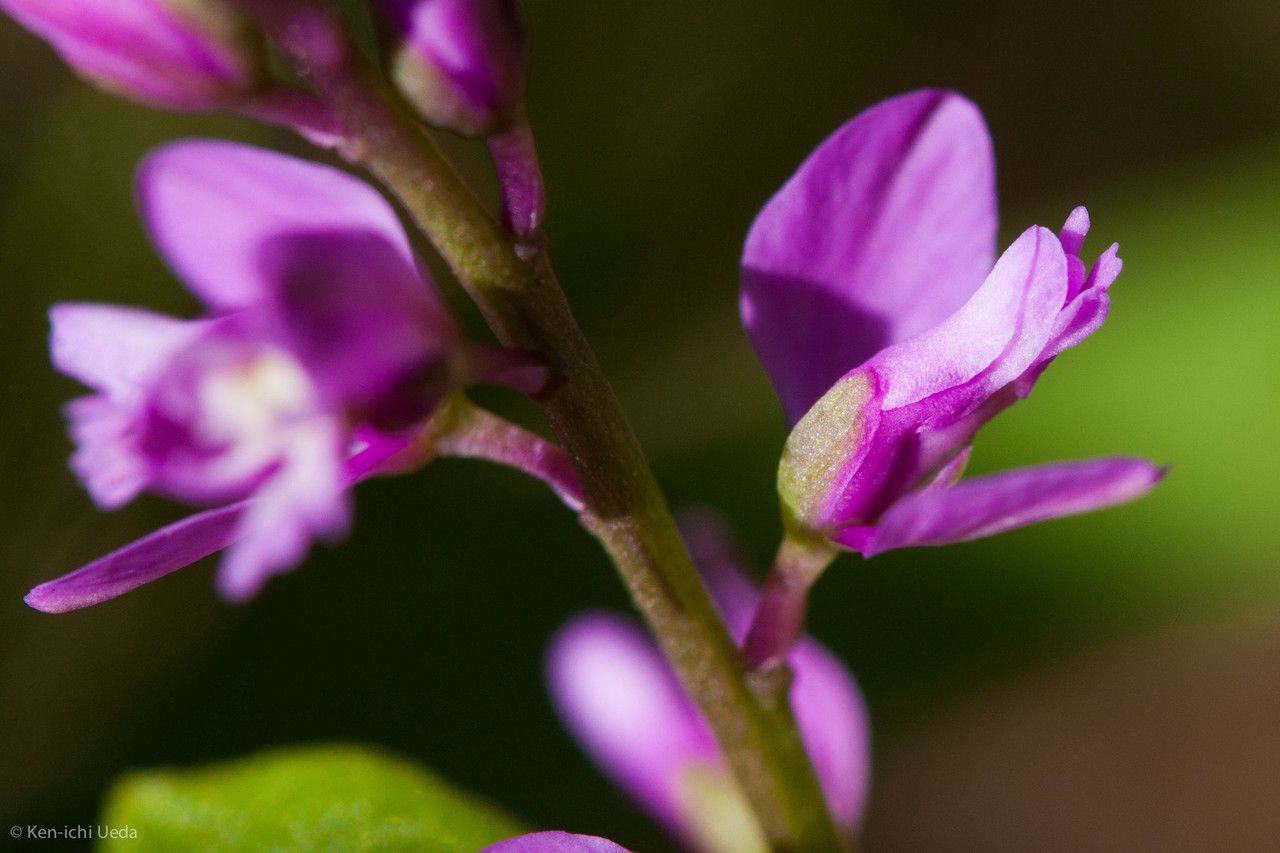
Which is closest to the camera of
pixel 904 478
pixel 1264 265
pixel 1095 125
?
pixel 904 478

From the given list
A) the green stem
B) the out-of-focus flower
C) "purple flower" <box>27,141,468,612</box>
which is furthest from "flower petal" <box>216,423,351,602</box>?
the out-of-focus flower

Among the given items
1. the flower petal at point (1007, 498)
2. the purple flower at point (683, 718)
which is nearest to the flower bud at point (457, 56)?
the flower petal at point (1007, 498)

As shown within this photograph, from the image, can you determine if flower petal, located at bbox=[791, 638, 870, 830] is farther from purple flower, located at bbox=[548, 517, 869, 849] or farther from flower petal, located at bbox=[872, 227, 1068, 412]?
flower petal, located at bbox=[872, 227, 1068, 412]

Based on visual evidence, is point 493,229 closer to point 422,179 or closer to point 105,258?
point 422,179

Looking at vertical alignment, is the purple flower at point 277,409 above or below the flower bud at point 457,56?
below

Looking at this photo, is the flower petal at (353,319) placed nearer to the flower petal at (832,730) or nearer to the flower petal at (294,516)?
the flower petal at (294,516)

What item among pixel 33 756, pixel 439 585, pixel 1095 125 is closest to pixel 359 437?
pixel 439 585

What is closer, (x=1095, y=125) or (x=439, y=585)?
(x=439, y=585)
